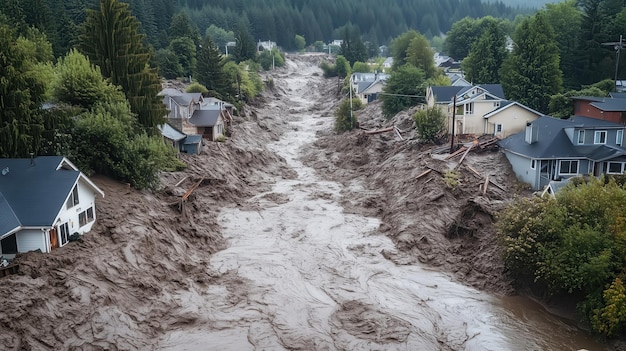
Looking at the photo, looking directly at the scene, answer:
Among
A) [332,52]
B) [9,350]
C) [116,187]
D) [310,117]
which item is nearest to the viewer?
[9,350]

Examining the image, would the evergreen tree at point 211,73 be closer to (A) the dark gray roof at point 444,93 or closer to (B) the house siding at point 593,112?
(A) the dark gray roof at point 444,93

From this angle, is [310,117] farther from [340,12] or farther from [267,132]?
[340,12]

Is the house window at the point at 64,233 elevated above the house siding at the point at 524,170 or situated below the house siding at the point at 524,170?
above

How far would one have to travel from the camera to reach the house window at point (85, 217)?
24538mm

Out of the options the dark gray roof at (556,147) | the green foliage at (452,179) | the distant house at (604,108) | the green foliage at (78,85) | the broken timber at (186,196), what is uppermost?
the green foliage at (78,85)

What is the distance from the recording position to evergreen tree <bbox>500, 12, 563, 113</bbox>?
51031mm

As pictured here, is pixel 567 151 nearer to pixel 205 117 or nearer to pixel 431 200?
pixel 431 200

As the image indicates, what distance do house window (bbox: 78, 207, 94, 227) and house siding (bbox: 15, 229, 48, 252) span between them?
2621mm

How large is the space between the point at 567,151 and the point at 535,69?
2079 cm

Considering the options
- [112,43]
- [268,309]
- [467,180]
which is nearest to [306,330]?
[268,309]

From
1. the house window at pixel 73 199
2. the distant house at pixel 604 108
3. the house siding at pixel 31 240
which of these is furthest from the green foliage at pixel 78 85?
the distant house at pixel 604 108

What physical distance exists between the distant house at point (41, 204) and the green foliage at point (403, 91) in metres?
41.3

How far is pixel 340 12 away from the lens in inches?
7402

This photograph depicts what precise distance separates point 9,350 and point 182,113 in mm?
34670
